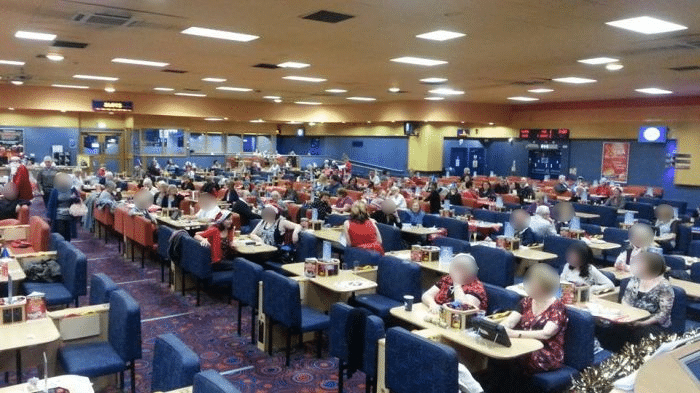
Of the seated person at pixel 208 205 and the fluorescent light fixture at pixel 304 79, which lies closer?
the seated person at pixel 208 205

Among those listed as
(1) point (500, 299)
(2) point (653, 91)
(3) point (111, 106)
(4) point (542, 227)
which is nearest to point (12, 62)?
(3) point (111, 106)

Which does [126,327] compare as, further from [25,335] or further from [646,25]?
[646,25]

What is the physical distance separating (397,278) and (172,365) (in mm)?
2866

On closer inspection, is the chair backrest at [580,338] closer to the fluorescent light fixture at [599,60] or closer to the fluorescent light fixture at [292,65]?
the fluorescent light fixture at [599,60]

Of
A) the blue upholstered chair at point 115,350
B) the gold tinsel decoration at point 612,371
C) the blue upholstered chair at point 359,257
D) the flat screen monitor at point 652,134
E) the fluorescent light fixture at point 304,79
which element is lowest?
the blue upholstered chair at point 115,350

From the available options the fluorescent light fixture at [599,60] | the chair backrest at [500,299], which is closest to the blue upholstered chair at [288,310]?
the chair backrest at [500,299]

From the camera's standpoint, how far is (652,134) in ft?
53.0

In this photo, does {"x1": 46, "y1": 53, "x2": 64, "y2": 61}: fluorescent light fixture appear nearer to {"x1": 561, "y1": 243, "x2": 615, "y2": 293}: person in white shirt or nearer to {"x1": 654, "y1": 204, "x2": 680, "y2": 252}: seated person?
{"x1": 561, "y1": 243, "x2": 615, "y2": 293}: person in white shirt

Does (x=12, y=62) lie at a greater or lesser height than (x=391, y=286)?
greater

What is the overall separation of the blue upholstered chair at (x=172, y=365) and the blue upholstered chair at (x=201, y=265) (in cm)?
316

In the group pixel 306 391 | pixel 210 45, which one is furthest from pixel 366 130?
pixel 306 391

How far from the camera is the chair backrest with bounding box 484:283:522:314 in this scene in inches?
174

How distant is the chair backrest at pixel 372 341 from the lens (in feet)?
13.2

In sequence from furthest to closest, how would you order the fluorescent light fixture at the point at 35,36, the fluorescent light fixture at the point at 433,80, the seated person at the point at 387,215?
the fluorescent light fixture at the point at 433,80, the seated person at the point at 387,215, the fluorescent light fixture at the point at 35,36
